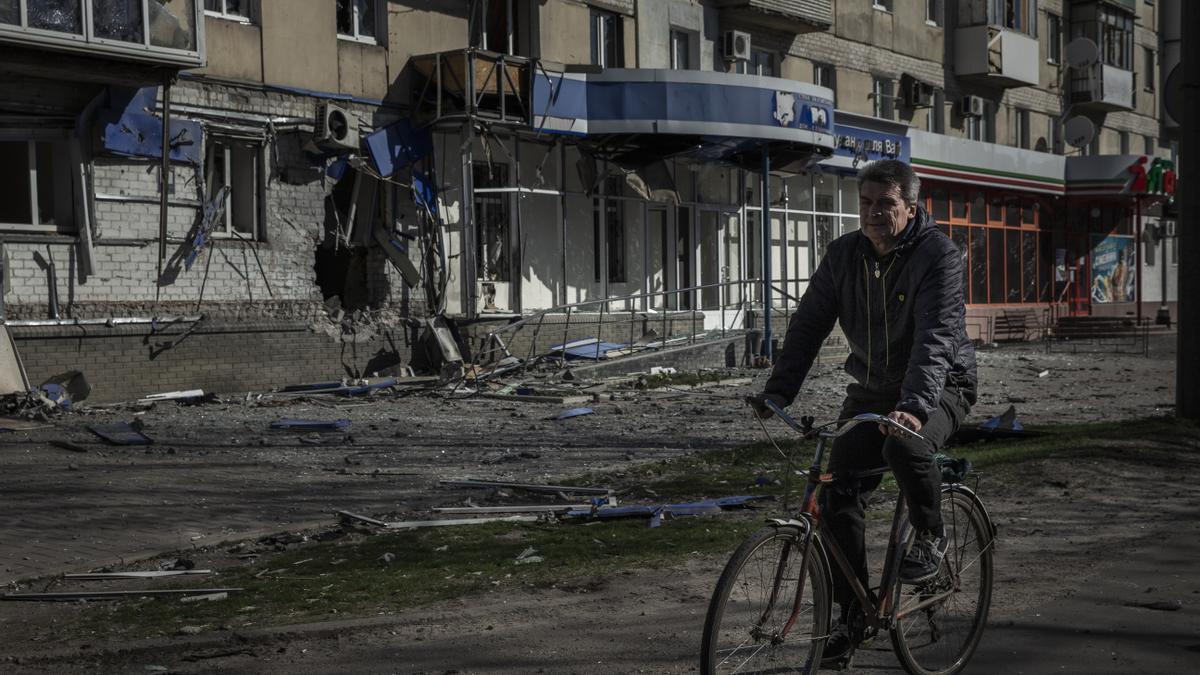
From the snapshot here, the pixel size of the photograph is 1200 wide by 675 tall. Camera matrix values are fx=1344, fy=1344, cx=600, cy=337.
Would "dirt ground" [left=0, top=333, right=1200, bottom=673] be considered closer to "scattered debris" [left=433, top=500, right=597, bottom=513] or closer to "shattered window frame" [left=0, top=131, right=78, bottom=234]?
"scattered debris" [left=433, top=500, right=597, bottom=513]

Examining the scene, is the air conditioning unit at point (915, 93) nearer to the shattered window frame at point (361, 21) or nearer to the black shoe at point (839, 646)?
the shattered window frame at point (361, 21)

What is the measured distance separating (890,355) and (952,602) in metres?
1.09

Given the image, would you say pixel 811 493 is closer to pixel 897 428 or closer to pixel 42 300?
pixel 897 428

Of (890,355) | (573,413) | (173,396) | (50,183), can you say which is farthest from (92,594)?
(50,183)

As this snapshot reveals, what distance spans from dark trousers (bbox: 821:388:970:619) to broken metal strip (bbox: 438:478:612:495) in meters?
5.25

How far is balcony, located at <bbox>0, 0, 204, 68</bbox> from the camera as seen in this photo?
15406 mm

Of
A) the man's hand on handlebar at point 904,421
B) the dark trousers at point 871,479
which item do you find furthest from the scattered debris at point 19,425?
the man's hand on handlebar at point 904,421

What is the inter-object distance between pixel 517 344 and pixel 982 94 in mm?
21317

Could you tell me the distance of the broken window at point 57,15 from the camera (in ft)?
51.0

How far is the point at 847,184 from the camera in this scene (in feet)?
104

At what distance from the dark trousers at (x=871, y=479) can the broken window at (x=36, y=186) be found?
14620 millimetres

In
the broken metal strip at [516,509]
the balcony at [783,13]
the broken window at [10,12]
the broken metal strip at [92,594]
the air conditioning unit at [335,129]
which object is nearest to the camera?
the broken metal strip at [92,594]

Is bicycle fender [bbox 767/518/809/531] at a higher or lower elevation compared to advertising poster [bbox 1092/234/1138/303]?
lower

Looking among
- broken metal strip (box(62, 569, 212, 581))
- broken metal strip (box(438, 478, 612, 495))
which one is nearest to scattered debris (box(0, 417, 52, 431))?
broken metal strip (box(438, 478, 612, 495))
